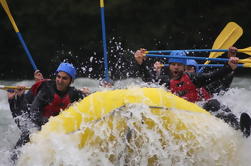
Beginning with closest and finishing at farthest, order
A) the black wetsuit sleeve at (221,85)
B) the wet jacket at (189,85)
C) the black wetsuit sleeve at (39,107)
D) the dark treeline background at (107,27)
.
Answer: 1. the black wetsuit sleeve at (39,107)
2. the wet jacket at (189,85)
3. the black wetsuit sleeve at (221,85)
4. the dark treeline background at (107,27)

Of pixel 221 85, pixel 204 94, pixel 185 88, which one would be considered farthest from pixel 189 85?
pixel 221 85

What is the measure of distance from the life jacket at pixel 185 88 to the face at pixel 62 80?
1.15m

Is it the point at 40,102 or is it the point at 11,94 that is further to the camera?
the point at 11,94

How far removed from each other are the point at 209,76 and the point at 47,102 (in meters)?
1.63

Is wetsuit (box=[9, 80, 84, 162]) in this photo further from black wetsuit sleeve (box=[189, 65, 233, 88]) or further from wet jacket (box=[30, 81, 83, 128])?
black wetsuit sleeve (box=[189, 65, 233, 88])

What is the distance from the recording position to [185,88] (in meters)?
4.85

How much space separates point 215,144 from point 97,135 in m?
0.99

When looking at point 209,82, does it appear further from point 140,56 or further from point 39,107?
point 39,107

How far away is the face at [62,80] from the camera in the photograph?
173 inches

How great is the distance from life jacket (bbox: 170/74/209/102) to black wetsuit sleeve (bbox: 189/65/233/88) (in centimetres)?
6

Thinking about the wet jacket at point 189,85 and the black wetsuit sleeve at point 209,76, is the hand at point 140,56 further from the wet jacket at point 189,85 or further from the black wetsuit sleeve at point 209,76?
the black wetsuit sleeve at point 209,76

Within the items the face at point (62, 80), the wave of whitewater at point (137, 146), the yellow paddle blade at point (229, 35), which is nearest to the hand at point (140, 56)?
the face at point (62, 80)

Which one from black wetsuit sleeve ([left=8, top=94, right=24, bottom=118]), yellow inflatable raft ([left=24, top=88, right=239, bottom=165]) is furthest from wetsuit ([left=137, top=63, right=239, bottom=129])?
black wetsuit sleeve ([left=8, top=94, right=24, bottom=118])

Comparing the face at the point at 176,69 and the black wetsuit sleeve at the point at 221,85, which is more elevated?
the face at the point at 176,69
